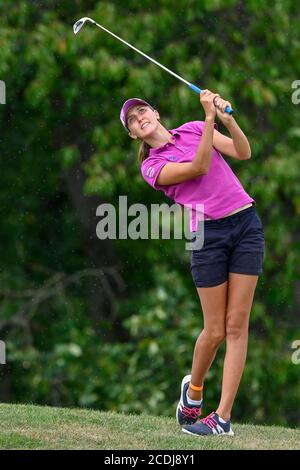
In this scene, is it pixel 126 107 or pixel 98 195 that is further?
pixel 98 195

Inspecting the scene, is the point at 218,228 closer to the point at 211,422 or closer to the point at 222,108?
the point at 222,108

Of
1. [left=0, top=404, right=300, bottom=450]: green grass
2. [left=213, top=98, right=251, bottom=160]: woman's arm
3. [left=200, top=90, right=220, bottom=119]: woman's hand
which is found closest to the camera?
[left=0, top=404, right=300, bottom=450]: green grass

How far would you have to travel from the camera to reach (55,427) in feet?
20.2

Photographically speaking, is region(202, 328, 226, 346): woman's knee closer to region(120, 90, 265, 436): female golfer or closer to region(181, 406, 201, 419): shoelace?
region(120, 90, 265, 436): female golfer

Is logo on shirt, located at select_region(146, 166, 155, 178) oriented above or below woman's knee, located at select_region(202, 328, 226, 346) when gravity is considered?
above

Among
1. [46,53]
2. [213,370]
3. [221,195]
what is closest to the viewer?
[221,195]

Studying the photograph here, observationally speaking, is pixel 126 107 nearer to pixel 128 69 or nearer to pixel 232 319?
pixel 232 319

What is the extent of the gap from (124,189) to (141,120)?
498cm

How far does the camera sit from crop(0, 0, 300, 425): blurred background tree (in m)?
11.0

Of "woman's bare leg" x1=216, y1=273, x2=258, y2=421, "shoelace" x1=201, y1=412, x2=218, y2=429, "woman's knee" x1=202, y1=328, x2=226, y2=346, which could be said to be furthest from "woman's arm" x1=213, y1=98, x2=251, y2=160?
"shoelace" x1=201, y1=412, x2=218, y2=429

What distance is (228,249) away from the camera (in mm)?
6055

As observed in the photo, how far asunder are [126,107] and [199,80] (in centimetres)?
512

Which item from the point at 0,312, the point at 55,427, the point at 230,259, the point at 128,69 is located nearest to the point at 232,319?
the point at 230,259

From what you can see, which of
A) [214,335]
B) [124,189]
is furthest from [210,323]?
[124,189]
